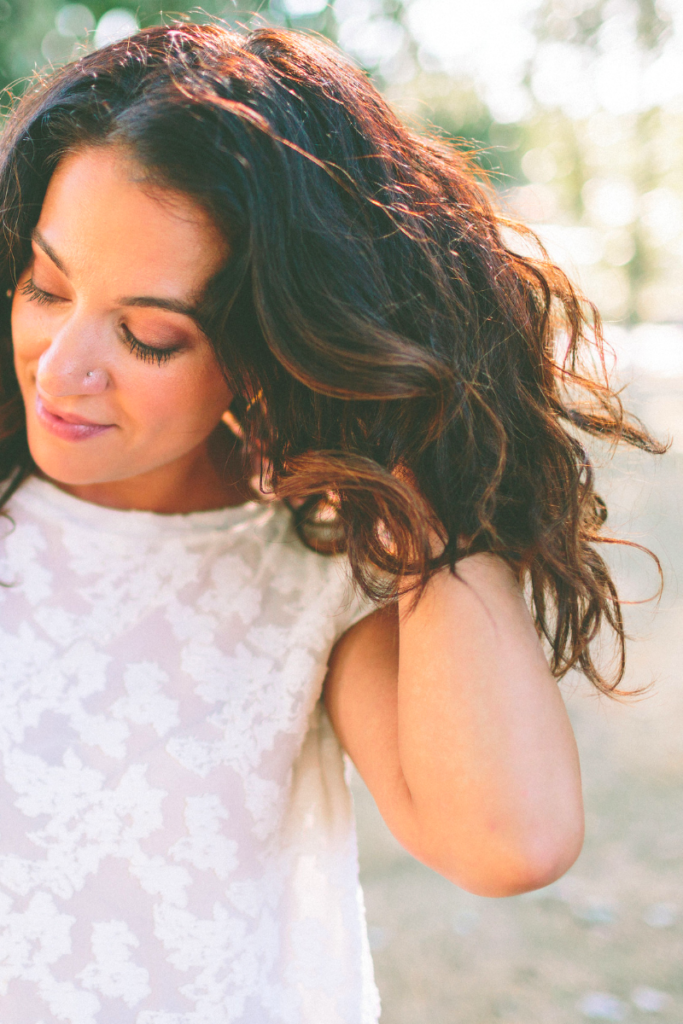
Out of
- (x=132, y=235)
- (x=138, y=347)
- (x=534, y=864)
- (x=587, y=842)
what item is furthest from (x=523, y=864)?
(x=587, y=842)

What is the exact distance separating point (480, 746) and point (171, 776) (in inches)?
19.5

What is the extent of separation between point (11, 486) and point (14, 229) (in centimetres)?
44

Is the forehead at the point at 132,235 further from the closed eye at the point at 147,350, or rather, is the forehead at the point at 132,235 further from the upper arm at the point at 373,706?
the upper arm at the point at 373,706

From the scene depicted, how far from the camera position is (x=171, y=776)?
1.35 meters

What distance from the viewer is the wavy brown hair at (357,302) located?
1.20 metres

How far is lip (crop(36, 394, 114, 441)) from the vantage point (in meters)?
1.31

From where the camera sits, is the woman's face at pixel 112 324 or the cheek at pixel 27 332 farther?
the cheek at pixel 27 332

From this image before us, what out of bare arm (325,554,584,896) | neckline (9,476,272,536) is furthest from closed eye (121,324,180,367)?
bare arm (325,554,584,896)

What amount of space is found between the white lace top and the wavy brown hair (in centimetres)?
24

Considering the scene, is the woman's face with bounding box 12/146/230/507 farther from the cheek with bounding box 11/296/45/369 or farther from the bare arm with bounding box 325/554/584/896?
the bare arm with bounding box 325/554/584/896

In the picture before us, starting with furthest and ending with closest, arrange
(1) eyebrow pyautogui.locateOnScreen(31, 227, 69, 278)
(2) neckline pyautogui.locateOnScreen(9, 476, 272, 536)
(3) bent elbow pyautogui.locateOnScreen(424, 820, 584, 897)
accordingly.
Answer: (2) neckline pyautogui.locateOnScreen(9, 476, 272, 536) → (1) eyebrow pyautogui.locateOnScreen(31, 227, 69, 278) → (3) bent elbow pyautogui.locateOnScreen(424, 820, 584, 897)

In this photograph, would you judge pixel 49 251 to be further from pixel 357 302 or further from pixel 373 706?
pixel 373 706

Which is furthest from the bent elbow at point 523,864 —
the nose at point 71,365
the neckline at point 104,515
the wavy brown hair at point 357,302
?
the nose at point 71,365

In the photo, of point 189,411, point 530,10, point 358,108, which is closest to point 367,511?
point 189,411
